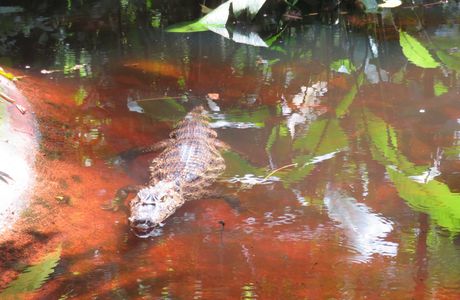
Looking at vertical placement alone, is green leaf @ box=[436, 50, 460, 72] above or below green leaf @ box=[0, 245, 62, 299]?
above

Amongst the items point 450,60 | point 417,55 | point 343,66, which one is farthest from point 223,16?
point 450,60

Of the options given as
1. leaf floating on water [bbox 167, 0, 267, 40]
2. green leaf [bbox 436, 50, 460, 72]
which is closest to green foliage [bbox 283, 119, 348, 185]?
green leaf [bbox 436, 50, 460, 72]

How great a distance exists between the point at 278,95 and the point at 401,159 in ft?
5.21

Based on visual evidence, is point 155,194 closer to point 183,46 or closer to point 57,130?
point 57,130

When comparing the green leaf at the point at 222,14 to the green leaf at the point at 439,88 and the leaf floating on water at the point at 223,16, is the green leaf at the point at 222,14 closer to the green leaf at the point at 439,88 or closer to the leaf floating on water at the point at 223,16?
the leaf floating on water at the point at 223,16

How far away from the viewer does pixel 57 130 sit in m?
4.57

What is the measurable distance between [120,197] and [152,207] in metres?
0.36

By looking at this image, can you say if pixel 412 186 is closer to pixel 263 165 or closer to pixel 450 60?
pixel 263 165

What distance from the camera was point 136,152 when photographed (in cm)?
442

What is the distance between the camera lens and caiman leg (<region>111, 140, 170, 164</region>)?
429 centimetres

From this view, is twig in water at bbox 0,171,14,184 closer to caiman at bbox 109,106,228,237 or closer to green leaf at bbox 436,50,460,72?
caiman at bbox 109,106,228,237

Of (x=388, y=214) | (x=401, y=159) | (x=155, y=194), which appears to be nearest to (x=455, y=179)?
(x=401, y=159)

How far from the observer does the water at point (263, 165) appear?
2.89 m

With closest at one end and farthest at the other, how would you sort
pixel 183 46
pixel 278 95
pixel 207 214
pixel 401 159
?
pixel 207 214
pixel 401 159
pixel 278 95
pixel 183 46
